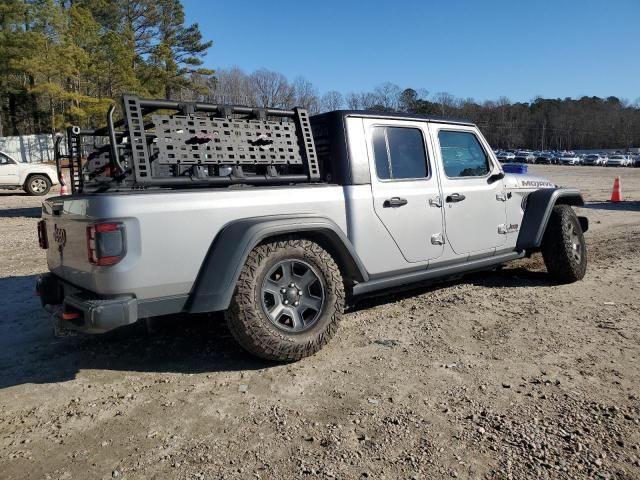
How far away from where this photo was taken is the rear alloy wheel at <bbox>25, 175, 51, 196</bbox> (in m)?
17.6

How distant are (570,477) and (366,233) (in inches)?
85.8

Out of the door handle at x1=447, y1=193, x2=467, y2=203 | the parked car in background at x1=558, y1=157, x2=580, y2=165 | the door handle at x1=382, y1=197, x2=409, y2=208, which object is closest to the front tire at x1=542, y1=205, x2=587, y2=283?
the door handle at x1=447, y1=193, x2=467, y2=203

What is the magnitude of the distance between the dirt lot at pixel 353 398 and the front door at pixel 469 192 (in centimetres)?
67

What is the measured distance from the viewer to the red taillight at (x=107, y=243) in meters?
2.94

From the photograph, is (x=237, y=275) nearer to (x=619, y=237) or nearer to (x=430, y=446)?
(x=430, y=446)

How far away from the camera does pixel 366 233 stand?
4.03 metres

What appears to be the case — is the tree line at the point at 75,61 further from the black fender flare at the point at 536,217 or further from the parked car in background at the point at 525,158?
the parked car in background at the point at 525,158

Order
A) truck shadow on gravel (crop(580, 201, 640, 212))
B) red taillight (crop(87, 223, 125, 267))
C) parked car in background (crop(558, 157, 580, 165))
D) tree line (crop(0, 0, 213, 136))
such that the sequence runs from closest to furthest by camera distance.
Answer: red taillight (crop(87, 223, 125, 267)) → truck shadow on gravel (crop(580, 201, 640, 212)) → tree line (crop(0, 0, 213, 136)) → parked car in background (crop(558, 157, 580, 165))

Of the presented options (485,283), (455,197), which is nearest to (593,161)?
(485,283)

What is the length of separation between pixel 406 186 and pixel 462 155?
103 centimetres

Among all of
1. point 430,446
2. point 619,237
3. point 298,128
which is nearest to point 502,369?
point 430,446

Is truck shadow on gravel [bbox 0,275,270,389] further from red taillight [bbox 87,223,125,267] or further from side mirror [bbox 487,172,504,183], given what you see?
side mirror [bbox 487,172,504,183]

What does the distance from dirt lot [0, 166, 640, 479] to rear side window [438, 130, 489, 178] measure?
1.30m

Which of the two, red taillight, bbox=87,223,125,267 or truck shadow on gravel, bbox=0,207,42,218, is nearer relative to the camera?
red taillight, bbox=87,223,125,267
